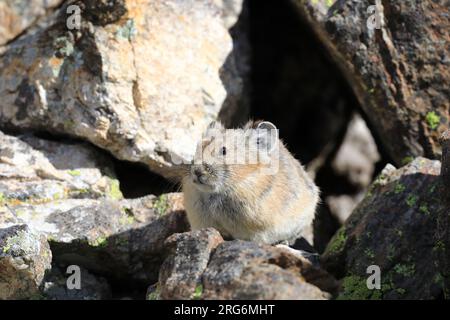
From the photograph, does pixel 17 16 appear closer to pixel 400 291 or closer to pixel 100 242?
pixel 100 242

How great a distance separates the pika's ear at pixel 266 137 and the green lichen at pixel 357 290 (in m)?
1.94

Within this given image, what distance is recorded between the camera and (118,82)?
379 inches

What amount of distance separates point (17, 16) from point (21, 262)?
4.25m

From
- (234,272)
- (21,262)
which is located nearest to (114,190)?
(21,262)

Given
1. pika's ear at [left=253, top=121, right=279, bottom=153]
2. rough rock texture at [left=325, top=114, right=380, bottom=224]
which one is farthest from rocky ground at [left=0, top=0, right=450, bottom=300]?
rough rock texture at [left=325, top=114, right=380, bottom=224]

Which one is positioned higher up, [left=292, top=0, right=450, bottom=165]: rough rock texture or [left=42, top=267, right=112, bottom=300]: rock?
[left=292, top=0, right=450, bottom=165]: rough rock texture

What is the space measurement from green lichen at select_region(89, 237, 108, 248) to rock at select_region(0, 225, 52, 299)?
703 millimetres

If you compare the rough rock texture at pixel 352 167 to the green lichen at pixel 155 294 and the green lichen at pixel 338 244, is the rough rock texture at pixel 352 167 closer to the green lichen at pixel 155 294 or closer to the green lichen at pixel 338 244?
the green lichen at pixel 338 244

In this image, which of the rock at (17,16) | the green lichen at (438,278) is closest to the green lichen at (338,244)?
the green lichen at (438,278)

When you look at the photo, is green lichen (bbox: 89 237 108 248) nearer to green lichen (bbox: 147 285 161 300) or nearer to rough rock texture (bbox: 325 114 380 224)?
green lichen (bbox: 147 285 161 300)

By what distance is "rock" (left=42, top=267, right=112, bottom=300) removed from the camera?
870 cm

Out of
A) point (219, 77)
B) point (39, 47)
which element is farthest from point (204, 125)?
point (39, 47)
